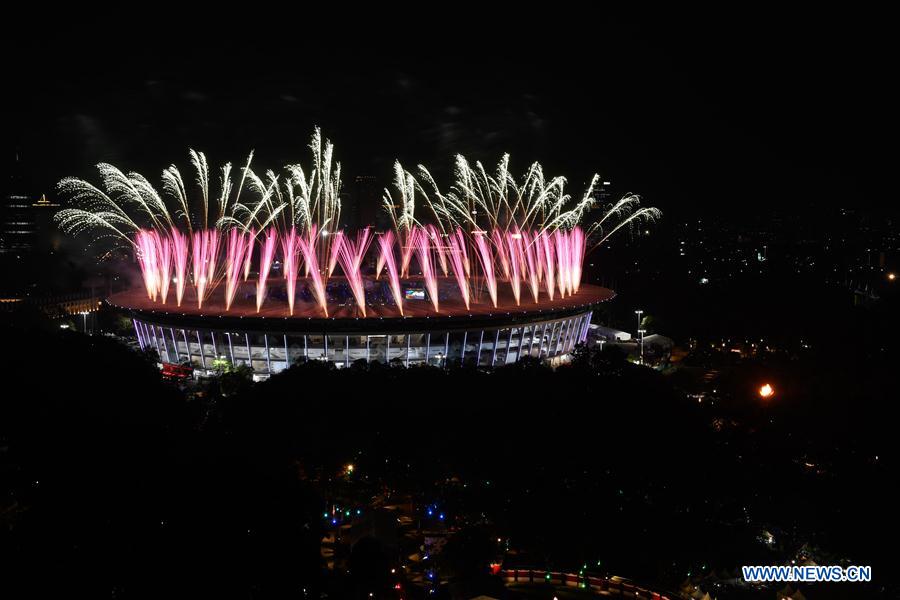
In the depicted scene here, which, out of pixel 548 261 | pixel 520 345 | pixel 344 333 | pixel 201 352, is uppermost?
pixel 548 261

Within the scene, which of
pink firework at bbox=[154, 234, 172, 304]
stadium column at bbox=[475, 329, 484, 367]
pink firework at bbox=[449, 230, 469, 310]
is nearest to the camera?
stadium column at bbox=[475, 329, 484, 367]

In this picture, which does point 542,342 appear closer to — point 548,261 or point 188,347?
point 548,261

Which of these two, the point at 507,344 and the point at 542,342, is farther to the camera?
the point at 542,342

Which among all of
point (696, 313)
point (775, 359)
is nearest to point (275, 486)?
point (775, 359)

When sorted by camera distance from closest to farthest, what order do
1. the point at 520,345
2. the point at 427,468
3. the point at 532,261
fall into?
the point at 427,468 → the point at 520,345 → the point at 532,261

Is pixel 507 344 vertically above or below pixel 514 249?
below

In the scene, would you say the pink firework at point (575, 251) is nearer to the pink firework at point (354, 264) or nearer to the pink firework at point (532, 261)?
the pink firework at point (532, 261)

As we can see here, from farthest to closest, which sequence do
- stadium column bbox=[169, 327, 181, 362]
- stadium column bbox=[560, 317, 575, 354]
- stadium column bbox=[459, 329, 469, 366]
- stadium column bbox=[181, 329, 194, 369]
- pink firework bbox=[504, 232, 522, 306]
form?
stadium column bbox=[560, 317, 575, 354] < pink firework bbox=[504, 232, 522, 306] < stadium column bbox=[169, 327, 181, 362] < stadium column bbox=[181, 329, 194, 369] < stadium column bbox=[459, 329, 469, 366]

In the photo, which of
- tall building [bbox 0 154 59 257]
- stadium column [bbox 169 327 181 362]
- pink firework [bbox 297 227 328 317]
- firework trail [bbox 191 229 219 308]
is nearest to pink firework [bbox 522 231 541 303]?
pink firework [bbox 297 227 328 317]

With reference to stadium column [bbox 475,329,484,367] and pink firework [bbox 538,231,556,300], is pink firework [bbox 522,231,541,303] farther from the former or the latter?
stadium column [bbox 475,329,484,367]

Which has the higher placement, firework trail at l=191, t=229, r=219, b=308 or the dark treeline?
firework trail at l=191, t=229, r=219, b=308

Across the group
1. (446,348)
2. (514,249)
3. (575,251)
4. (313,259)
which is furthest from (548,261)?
(313,259)

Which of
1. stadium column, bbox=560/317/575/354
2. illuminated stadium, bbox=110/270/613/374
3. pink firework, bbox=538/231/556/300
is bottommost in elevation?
stadium column, bbox=560/317/575/354
